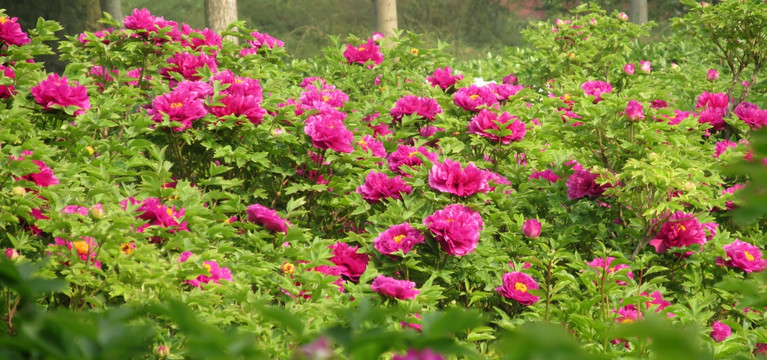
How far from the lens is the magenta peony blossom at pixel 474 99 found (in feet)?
11.8

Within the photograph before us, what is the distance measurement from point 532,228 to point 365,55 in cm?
230

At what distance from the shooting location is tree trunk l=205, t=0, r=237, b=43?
25.1 ft

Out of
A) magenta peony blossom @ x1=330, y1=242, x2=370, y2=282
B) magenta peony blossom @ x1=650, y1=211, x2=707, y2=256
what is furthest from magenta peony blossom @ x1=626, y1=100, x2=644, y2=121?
magenta peony blossom @ x1=330, y1=242, x2=370, y2=282

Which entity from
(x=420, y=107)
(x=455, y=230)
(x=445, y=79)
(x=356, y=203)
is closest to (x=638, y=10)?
(x=445, y=79)

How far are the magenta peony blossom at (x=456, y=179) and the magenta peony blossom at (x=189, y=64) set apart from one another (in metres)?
1.39

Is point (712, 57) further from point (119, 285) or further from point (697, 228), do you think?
point (119, 285)

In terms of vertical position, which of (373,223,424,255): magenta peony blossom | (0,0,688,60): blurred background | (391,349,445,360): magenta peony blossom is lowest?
(0,0,688,60): blurred background

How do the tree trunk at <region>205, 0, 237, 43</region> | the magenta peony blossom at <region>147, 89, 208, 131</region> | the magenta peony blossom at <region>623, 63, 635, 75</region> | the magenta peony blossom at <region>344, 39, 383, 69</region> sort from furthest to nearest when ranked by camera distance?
the tree trunk at <region>205, 0, 237, 43</region> → the magenta peony blossom at <region>623, 63, 635, 75</region> → the magenta peony blossom at <region>344, 39, 383, 69</region> → the magenta peony blossom at <region>147, 89, 208, 131</region>

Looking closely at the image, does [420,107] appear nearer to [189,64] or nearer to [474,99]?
[474,99]

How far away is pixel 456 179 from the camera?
2.92 metres

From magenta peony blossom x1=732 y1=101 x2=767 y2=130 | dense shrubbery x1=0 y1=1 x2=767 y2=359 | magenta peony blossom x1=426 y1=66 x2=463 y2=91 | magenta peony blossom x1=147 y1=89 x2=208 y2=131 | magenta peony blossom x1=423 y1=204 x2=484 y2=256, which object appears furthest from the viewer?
magenta peony blossom x1=426 y1=66 x2=463 y2=91

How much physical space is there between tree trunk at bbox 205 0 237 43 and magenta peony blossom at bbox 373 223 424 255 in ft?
17.5

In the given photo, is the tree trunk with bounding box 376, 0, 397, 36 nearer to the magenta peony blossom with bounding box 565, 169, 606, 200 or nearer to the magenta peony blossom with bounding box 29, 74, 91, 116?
the magenta peony blossom with bounding box 565, 169, 606, 200

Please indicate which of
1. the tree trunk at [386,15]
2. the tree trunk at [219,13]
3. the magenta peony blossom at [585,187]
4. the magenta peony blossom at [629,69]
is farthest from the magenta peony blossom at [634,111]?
the tree trunk at [386,15]
